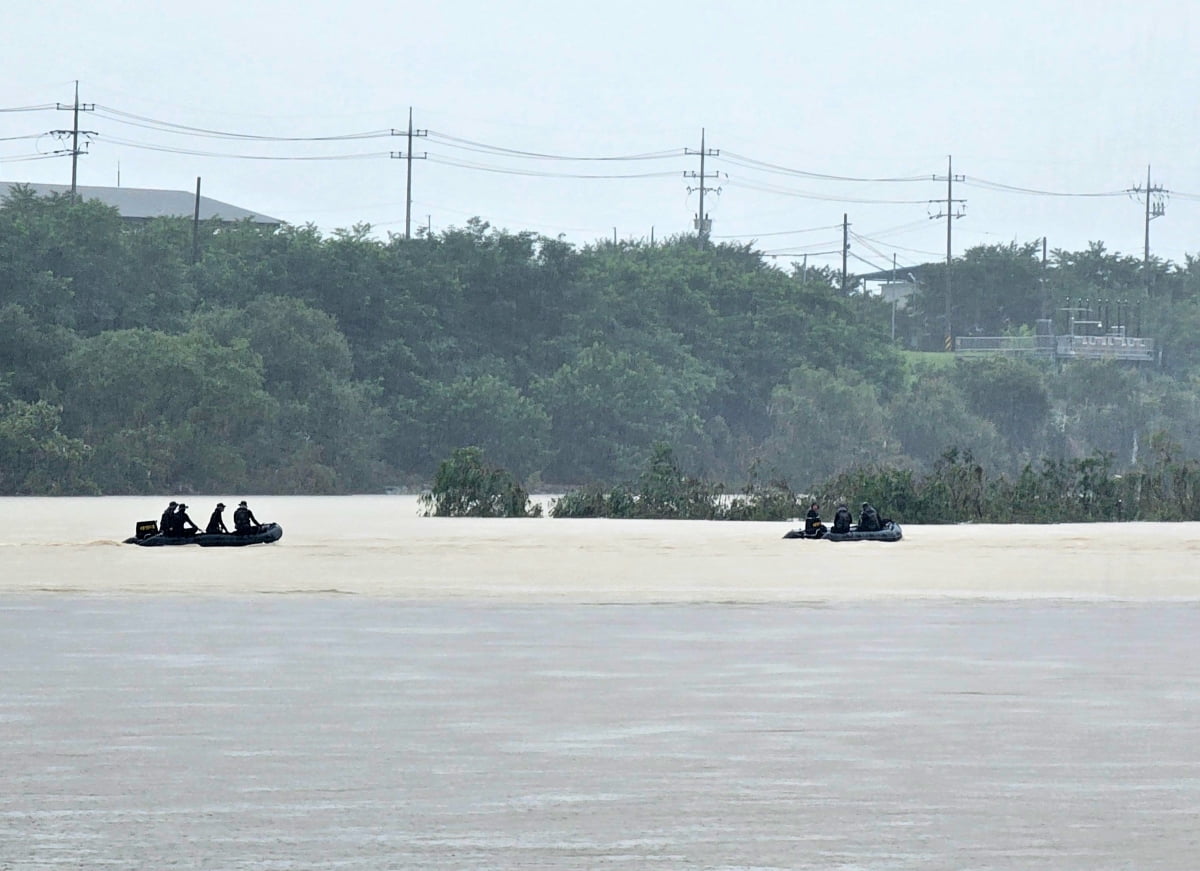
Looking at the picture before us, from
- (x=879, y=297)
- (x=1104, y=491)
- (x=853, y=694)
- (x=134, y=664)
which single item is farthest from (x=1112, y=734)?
(x=879, y=297)

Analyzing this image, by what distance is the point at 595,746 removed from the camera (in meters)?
14.3

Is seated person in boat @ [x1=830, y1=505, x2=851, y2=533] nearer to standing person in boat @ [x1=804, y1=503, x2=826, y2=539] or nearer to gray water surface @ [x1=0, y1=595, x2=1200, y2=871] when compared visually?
standing person in boat @ [x1=804, y1=503, x2=826, y2=539]

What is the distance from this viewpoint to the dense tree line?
75.6m

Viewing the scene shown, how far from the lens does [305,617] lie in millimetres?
25125

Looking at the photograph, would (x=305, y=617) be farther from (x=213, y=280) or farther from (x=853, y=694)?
(x=213, y=280)

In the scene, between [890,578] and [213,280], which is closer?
[890,578]

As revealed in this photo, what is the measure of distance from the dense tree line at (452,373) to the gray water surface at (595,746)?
39991mm

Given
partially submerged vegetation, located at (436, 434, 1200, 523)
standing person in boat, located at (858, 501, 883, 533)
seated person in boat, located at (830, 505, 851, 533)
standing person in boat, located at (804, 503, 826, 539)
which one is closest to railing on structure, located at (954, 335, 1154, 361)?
partially submerged vegetation, located at (436, 434, 1200, 523)

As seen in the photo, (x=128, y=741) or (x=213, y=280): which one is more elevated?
(x=213, y=280)

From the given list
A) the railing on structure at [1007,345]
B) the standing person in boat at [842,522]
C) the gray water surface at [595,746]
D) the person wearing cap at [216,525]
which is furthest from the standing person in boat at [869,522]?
the railing on structure at [1007,345]

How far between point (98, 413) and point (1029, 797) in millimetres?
66357

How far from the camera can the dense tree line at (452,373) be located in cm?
7562

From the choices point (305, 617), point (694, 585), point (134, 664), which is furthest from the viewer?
point (694, 585)

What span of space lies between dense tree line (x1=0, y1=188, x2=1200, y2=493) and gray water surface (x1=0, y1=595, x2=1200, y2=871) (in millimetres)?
39991
